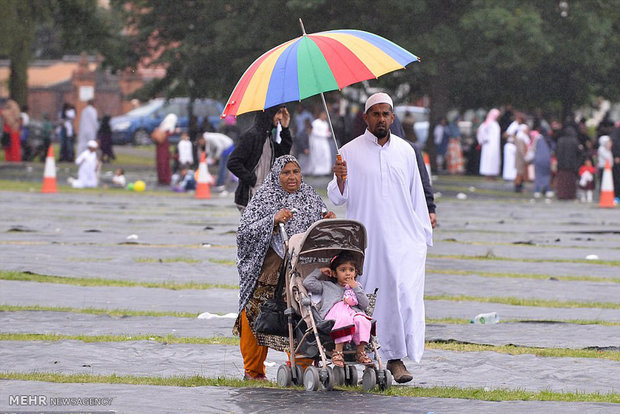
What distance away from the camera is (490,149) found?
4044cm

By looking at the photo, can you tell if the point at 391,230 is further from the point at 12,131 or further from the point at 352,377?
the point at 12,131

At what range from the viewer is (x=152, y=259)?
1630 cm

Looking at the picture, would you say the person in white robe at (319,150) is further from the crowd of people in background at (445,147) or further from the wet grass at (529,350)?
the wet grass at (529,350)

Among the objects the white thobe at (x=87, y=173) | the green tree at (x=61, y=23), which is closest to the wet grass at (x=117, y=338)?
the white thobe at (x=87, y=173)

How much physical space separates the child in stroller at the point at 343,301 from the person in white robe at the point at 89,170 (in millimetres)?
24143

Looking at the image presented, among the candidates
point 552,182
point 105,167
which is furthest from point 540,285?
point 105,167

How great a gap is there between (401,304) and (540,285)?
19.6 feet

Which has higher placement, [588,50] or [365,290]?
[588,50]

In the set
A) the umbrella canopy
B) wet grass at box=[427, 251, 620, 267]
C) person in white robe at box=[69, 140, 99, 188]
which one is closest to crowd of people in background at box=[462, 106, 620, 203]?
person in white robe at box=[69, 140, 99, 188]

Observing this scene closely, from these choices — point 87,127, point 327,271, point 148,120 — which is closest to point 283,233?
point 327,271

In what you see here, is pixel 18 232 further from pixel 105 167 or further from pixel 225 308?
pixel 105 167

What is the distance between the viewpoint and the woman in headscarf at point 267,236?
28.7 ft

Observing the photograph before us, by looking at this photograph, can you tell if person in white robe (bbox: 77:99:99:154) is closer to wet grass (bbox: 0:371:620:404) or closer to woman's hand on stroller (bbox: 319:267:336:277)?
wet grass (bbox: 0:371:620:404)

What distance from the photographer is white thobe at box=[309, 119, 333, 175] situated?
128ft
